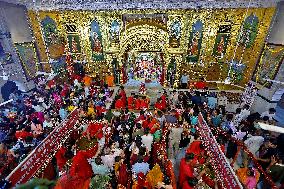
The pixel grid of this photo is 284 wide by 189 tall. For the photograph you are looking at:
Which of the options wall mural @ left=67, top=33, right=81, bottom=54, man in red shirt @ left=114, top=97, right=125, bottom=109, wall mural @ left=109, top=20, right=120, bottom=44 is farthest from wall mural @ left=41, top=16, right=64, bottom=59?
man in red shirt @ left=114, top=97, right=125, bottom=109

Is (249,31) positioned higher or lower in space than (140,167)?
higher

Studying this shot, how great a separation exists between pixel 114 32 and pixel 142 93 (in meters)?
4.10

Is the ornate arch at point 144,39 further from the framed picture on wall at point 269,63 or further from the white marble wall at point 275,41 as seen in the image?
the white marble wall at point 275,41

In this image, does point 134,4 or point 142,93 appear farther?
point 142,93

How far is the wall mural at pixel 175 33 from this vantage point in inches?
492

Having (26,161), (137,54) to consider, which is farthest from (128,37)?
(26,161)

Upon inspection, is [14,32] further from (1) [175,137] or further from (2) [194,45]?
(1) [175,137]

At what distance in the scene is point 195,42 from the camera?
42.0 feet

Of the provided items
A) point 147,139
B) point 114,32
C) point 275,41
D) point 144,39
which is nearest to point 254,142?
point 147,139

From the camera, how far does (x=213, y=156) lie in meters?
6.38

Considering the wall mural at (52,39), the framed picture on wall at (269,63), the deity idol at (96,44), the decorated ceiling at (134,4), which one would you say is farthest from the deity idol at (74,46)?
the framed picture on wall at (269,63)

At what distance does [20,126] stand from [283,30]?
12.5 metres

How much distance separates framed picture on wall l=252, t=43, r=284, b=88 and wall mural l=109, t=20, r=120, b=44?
8.16 m

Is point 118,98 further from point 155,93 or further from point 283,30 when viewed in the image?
point 283,30
